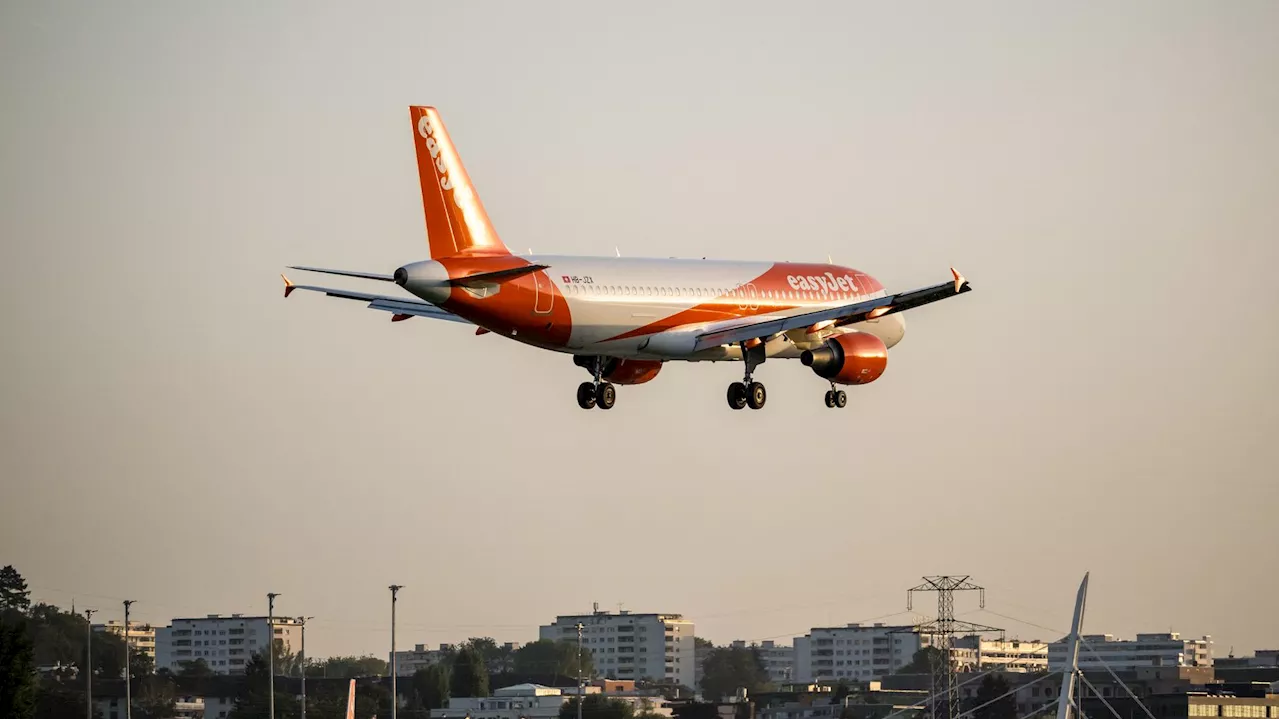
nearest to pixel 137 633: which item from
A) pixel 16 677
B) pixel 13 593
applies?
pixel 13 593

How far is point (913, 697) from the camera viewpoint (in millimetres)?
132000

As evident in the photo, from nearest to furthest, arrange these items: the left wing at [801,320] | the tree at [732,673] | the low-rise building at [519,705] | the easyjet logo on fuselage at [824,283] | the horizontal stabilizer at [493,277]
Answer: the horizontal stabilizer at [493,277], the left wing at [801,320], the easyjet logo on fuselage at [824,283], the low-rise building at [519,705], the tree at [732,673]

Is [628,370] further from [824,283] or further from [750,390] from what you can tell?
[824,283]

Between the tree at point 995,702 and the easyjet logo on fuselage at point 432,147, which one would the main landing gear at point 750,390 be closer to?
the easyjet logo on fuselage at point 432,147

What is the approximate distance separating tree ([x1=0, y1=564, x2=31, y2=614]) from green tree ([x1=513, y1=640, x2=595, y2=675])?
60286mm

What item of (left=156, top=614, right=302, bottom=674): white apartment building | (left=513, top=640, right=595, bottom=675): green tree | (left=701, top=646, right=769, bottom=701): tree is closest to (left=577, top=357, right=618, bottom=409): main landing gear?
(left=701, top=646, right=769, bottom=701): tree

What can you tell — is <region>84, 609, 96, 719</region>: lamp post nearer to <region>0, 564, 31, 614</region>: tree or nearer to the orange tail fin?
<region>0, 564, 31, 614</region>: tree

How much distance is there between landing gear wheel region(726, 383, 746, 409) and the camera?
77.6 metres

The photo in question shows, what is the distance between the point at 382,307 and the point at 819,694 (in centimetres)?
7401

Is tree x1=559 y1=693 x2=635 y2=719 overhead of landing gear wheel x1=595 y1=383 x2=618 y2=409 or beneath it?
beneath

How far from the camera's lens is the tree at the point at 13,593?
10764cm

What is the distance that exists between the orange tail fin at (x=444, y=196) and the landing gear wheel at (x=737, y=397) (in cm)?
1365

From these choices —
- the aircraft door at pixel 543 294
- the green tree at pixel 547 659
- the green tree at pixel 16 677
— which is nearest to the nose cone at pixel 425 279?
the aircraft door at pixel 543 294

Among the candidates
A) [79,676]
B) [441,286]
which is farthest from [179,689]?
Result: [441,286]
